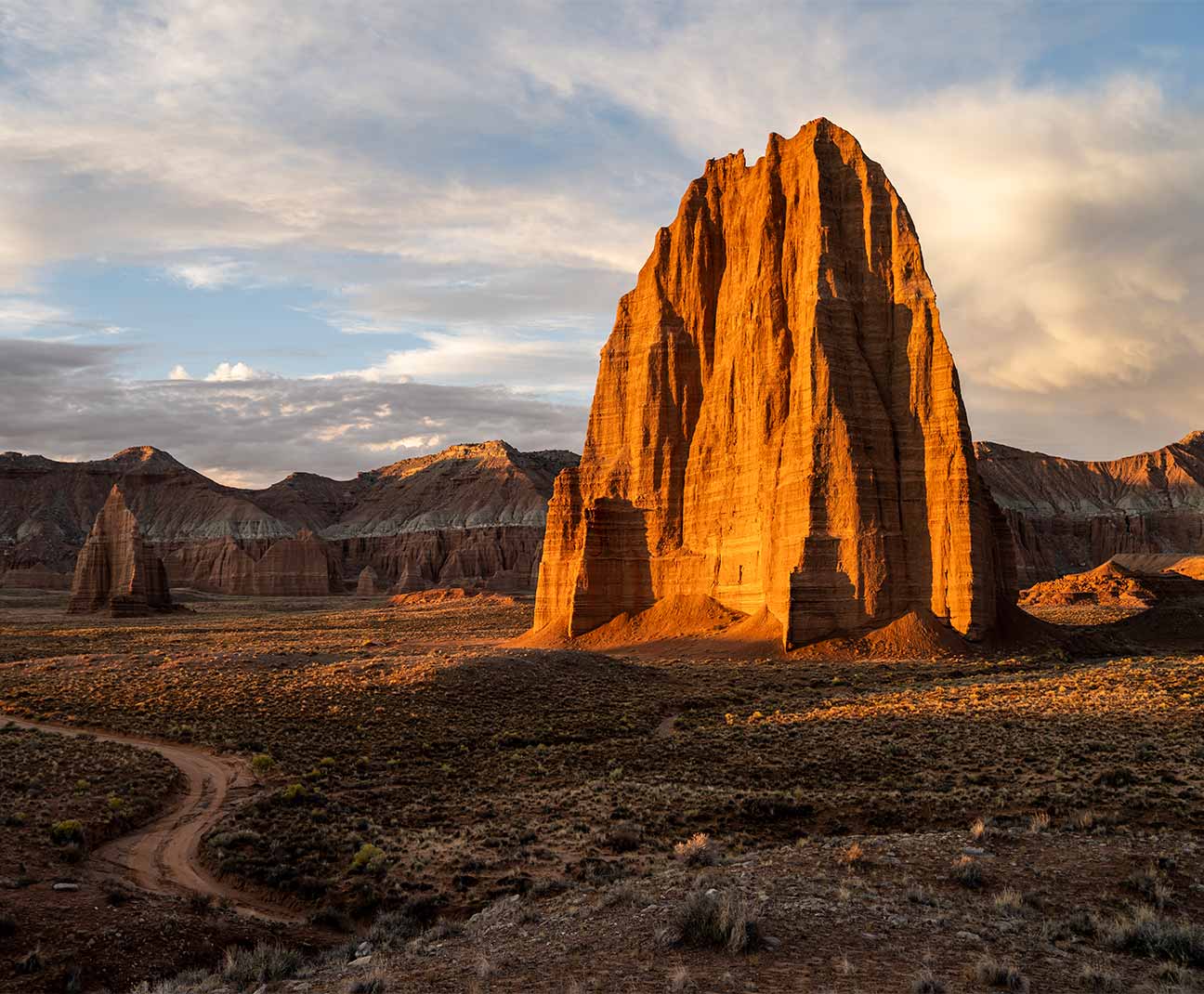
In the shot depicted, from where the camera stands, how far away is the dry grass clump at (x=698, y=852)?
15000 mm

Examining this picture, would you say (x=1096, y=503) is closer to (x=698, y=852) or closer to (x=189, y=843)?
(x=698, y=852)

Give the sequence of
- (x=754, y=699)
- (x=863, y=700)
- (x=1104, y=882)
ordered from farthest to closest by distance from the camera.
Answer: (x=754, y=699), (x=863, y=700), (x=1104, y=882)

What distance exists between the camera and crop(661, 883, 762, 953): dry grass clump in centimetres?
1026

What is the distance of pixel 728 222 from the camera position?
6188 cm

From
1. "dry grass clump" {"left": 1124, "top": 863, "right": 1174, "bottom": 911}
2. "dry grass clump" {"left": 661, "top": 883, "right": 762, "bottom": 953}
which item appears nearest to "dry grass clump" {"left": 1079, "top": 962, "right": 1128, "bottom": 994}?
"dry grass clump" {"left": 1124, "top": 863, "right": 1174, "bottom": 911}

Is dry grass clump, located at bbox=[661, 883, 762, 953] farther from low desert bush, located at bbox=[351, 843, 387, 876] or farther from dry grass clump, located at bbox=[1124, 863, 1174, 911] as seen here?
low desert bush, located at bbox=[351, 843, 387, 876]

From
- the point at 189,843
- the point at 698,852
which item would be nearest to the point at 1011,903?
the point at 698,852

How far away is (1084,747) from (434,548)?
175054 millimetres

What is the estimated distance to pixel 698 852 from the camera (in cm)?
1552

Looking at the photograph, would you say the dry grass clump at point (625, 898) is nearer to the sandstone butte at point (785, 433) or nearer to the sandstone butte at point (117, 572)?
the sandstone butte at point (785, 433)

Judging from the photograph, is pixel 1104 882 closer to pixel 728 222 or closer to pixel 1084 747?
pixel 1084 747

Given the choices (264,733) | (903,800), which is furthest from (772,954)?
(264,733)

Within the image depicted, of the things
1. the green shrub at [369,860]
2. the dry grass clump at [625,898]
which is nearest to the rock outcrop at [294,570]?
the green shrub at [369,860]

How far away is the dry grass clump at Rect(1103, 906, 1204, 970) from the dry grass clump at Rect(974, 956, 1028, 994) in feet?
6.60
